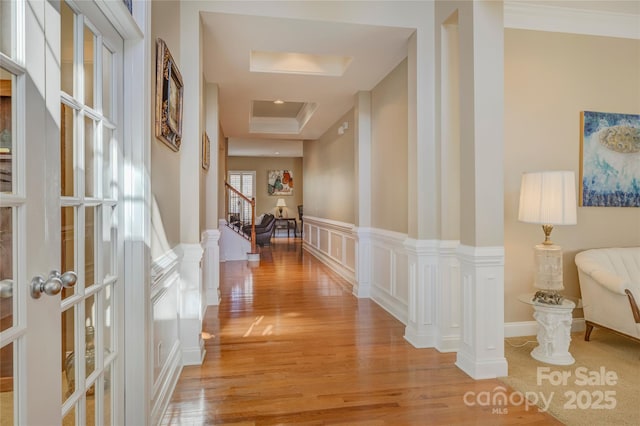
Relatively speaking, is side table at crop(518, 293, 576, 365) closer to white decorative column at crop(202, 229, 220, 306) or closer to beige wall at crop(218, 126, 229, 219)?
white decorative column at crop(202, 229, 220, 306)

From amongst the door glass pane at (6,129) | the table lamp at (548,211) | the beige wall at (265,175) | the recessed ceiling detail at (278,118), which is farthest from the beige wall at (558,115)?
the beige wall at (265,175)

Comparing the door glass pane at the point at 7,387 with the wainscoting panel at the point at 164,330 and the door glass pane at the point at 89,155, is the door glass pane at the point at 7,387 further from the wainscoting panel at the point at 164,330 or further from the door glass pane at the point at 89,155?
the wainscoting panel at the point at 164,330

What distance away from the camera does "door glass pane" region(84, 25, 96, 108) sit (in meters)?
1.37

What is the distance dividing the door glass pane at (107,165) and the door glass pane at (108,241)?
72 millimetres

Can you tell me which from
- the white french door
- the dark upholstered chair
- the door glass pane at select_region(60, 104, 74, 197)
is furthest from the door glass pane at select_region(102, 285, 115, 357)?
the dark upholstered chair

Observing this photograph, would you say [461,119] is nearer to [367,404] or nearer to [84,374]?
[367,404]

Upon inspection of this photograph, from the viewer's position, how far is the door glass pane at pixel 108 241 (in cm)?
154

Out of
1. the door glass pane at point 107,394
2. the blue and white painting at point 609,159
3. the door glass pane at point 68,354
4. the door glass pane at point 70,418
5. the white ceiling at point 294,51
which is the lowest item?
the door glass pane at point 107,394

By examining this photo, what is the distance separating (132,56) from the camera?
5.62 feet

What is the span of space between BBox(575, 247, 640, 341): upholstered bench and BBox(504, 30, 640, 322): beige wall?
9.6 inches

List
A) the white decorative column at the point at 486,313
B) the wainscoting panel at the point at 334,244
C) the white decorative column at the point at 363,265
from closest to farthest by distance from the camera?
the white decorative column at the point at 486,313 < the white decorative column at the point at 363,265 < the wainscoting panel at the point at 334,244

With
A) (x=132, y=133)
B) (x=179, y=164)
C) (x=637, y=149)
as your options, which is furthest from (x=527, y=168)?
(x=132, y=133)

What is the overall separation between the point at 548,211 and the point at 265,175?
11574 millimetres

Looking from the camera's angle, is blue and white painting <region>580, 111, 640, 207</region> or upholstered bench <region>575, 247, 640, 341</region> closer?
upholstered bench <region>575, 247, 640, 341</region>
